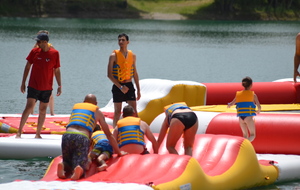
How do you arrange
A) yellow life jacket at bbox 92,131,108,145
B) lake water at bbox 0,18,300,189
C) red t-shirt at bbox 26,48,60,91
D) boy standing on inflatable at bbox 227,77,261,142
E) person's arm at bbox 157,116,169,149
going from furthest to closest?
lake water at bbox 0,18,300,189 → red t-shirt at bbox 26,48,60,91 → boy standing on inflatable at bbox 227,77,261,142 → person's arm at bbox 157,116,169,149 → yellow life jacket at bbox 92,131,108,145

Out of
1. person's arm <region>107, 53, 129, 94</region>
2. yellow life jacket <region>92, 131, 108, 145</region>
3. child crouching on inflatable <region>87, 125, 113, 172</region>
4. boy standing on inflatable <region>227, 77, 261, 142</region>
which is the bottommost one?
child crouching on inflatable <region>87, 125, 113, 172</region>

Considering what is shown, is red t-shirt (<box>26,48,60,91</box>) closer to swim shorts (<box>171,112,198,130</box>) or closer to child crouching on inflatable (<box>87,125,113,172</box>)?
child crouching on inflatable (<box>87,125,113,172</box>)

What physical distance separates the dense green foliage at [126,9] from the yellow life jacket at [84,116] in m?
49.5

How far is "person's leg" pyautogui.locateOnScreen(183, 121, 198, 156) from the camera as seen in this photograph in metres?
7.94

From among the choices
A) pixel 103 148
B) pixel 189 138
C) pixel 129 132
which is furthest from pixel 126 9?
pixel 103 148

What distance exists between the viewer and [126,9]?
61219 mm

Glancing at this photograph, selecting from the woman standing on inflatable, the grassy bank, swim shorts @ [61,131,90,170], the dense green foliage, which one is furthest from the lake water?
the grassy bank

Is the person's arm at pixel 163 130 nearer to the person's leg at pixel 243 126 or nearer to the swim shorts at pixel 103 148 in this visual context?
the swim shorts at pixel 103 148

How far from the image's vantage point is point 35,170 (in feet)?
28.7

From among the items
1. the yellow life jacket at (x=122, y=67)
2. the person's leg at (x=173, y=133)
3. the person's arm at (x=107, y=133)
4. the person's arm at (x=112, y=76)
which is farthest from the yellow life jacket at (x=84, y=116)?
the yellow life jacket at (x=122, y=67)

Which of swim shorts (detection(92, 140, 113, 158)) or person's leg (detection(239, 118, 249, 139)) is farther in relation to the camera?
person's leg (detection(239, 118, 249, 139))

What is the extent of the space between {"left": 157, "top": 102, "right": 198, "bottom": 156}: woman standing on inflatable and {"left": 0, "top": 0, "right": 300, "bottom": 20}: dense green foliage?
4904cm

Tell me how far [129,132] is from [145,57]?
20395 mm

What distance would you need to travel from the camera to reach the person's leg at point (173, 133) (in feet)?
25.8
